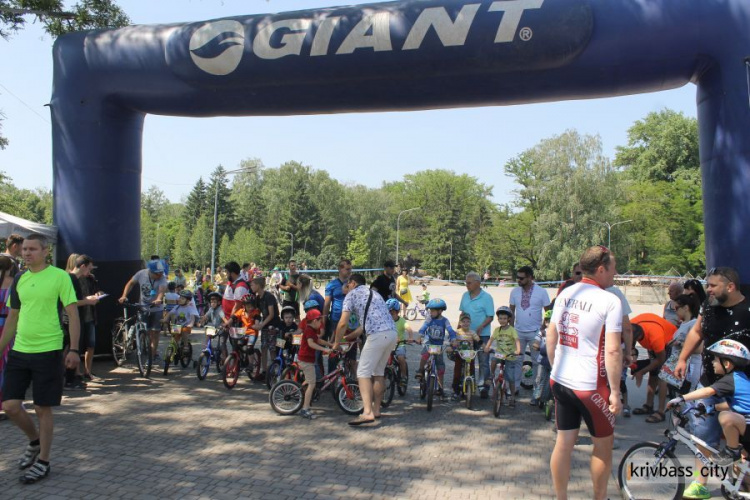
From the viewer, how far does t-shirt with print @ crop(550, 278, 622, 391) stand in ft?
13.5

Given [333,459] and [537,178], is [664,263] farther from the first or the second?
[333,459]

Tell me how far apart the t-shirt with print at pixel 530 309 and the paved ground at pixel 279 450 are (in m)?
1.07

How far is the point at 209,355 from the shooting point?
9.26 meters

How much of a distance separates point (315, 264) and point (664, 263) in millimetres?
37764

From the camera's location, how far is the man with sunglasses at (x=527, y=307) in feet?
27.1

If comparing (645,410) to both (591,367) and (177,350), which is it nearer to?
(591,367)

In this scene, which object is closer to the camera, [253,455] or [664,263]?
[253,455]

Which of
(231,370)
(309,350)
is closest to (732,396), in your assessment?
(309,350)

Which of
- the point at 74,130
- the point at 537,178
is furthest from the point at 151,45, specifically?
the point at 537,178

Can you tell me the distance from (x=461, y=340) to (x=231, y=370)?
3.32 m

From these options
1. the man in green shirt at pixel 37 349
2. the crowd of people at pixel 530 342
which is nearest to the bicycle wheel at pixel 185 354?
the crowd of people at pixel 530 342

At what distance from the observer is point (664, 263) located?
58281 mm

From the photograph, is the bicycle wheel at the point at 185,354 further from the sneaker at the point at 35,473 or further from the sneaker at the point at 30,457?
the sneaker at the point at 35,473

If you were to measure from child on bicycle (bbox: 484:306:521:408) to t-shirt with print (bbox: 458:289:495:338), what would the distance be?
299 mm
